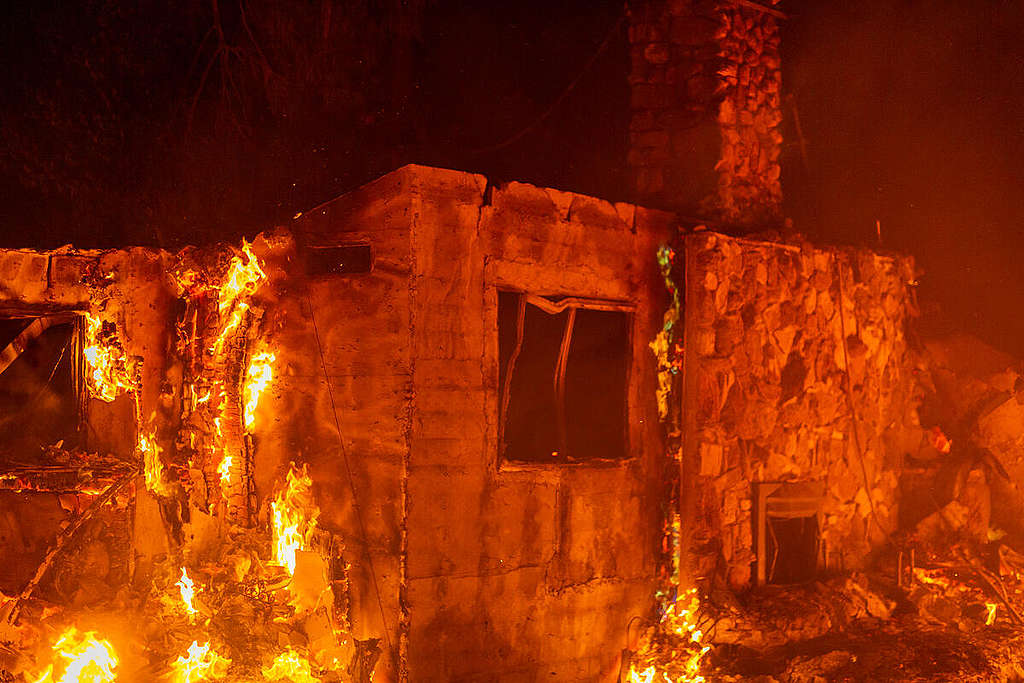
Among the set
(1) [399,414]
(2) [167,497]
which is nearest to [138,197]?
(2) [167,497]

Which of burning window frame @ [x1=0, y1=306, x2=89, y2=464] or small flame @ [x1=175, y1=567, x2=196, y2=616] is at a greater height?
burning window frame @ [x1=0, y1=306, x2=89, y2=464]

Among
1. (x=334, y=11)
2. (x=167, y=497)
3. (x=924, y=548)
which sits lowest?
(x=924, y=548)

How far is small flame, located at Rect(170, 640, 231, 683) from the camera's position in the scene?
660cm

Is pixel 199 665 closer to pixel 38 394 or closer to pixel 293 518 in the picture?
pixel 293 518

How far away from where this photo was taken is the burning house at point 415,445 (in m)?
6.75

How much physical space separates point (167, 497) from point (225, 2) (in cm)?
788

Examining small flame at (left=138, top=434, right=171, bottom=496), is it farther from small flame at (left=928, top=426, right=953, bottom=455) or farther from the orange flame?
small flame at (left=928, top=426, right=953, bottom=455)

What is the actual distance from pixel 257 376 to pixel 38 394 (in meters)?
2.66

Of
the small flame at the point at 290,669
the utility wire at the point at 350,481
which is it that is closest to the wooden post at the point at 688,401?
the utility wire at the point at 350,481

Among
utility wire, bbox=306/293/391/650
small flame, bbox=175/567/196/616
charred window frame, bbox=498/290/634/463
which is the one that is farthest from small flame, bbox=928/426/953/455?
small flame, bbox=175/567/196/616

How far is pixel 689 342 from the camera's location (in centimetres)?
819

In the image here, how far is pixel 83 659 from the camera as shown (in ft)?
22.1

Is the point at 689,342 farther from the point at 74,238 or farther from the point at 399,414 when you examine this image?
the point at 74,238

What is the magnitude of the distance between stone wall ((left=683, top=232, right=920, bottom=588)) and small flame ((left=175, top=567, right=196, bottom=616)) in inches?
175
